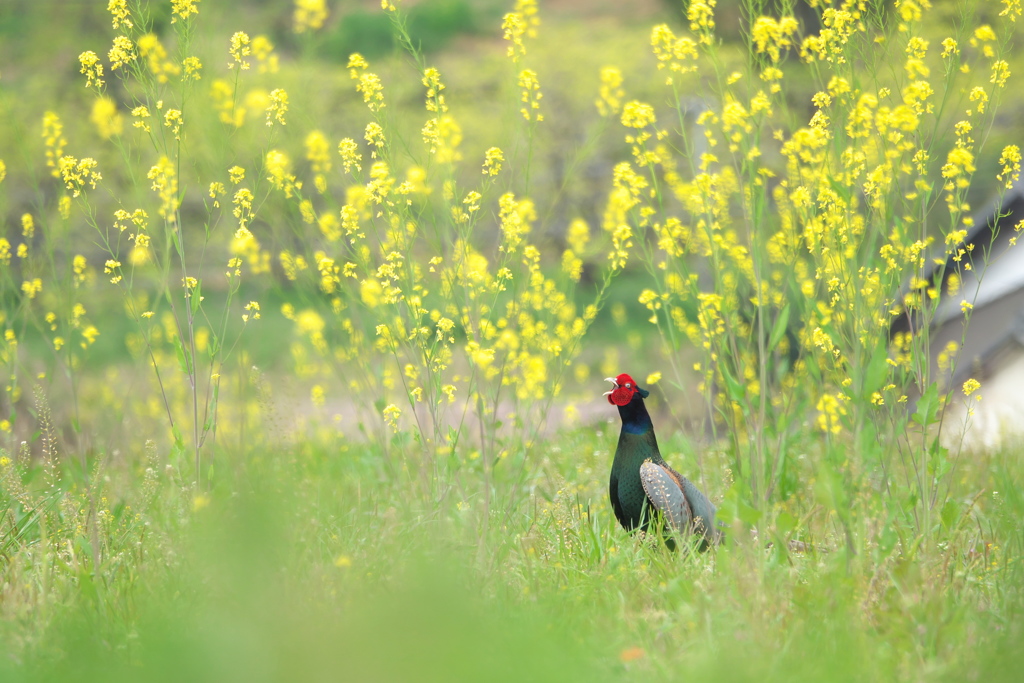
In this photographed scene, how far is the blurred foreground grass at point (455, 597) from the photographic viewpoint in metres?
1.87

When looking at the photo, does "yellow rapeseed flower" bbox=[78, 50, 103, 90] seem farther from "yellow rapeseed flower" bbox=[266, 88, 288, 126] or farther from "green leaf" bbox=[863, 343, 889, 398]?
"green leaf" bbox=[863, 343, 889, 398]

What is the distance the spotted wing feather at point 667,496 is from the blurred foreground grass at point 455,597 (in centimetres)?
20

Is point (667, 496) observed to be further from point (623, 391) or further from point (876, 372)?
point (876, 372)

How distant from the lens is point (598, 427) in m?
6.31

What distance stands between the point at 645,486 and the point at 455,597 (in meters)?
1.50

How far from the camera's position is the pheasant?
329cm

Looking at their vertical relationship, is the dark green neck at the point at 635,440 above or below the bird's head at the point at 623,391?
below

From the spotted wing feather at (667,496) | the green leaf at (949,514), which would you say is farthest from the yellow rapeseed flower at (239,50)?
the green leaf at (949,514)

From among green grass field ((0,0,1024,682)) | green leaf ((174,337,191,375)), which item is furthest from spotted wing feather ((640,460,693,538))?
green leaf ((174,337,191,375))

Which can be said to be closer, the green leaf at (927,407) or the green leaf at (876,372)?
the green leaf at (876,372)

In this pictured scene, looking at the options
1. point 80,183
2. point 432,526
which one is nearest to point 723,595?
point 432,526

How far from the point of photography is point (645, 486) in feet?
11.0

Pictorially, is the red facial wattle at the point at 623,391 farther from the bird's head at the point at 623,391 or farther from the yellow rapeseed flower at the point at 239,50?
the yellow rapeseed flower at the point at 239,50

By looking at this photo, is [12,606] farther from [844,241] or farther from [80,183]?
[844,241]
